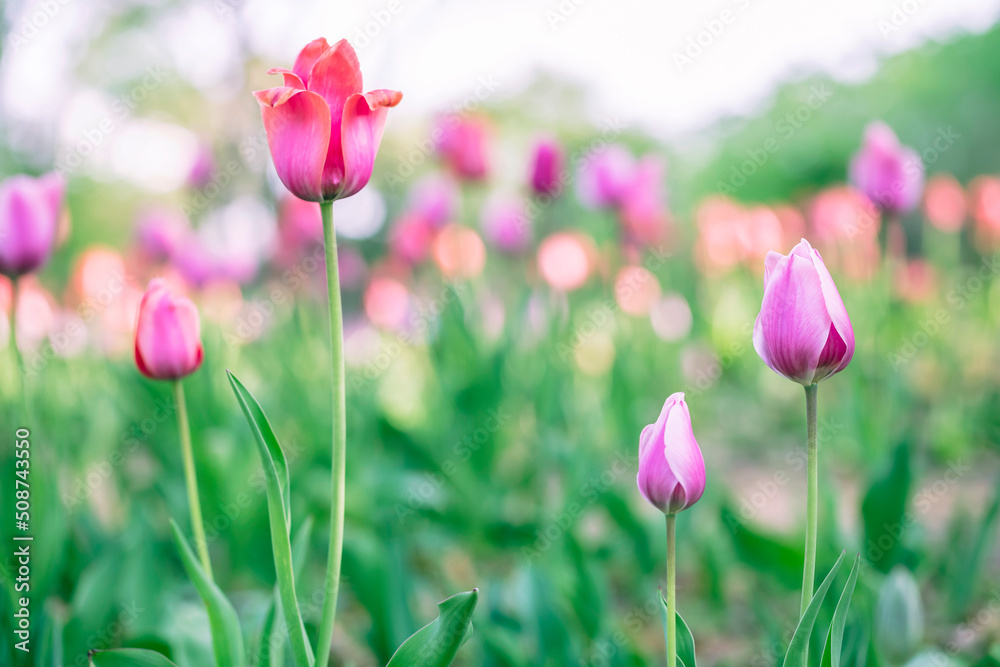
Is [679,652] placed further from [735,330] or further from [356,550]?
[735,330]

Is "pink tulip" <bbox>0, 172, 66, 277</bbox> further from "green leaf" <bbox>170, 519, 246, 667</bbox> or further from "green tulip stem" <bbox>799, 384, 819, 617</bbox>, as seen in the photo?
"green tulip stem" <bbox>799, 384, 819, 617</bbox>

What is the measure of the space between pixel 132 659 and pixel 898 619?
3.83 ft

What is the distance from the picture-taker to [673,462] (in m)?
0.72

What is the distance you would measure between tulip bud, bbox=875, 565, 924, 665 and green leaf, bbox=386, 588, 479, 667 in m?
0.79

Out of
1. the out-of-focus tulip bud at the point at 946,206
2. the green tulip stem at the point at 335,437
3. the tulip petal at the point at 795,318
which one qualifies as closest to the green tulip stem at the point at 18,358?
the green tulip stem at the point at 335,437

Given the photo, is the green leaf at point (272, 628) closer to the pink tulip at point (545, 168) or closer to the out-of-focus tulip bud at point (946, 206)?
the pink tulip at point (545, 168)

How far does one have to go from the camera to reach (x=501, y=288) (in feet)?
11.1

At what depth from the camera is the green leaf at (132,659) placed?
2.78 ft

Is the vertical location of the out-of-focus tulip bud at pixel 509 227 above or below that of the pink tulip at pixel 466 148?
below

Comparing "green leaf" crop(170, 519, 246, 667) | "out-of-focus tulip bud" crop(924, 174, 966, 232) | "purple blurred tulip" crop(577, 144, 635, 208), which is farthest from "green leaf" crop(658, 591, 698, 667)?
"out-of-focus tulip bud" crop(924, 174, 966, 232)

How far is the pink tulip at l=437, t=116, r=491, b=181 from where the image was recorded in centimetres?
242

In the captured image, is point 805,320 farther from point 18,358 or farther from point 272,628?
point 18,358

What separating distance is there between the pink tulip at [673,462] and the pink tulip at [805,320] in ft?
0.42

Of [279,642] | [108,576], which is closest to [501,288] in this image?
[108,576]
